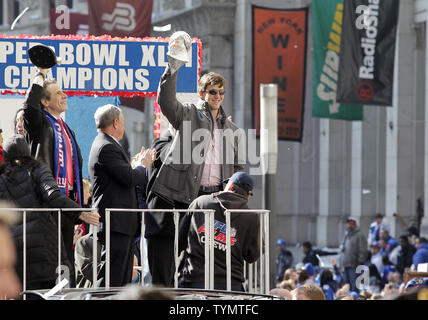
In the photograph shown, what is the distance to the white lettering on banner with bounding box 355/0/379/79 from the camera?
23.5 m

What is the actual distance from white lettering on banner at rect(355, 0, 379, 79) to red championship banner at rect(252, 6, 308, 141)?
176 inches

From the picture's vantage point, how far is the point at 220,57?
115ft

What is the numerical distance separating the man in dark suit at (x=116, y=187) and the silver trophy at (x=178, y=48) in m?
0.68

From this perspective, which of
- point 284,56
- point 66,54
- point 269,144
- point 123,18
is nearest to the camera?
point 66,54

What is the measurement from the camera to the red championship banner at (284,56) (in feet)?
91.5

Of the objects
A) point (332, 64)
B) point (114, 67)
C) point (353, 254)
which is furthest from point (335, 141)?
point (114, 67)

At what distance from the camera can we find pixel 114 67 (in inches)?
438

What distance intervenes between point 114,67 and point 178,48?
12.6ft

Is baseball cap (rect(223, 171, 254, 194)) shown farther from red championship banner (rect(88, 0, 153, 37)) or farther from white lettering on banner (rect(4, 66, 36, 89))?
red championship banner (rect(88, 0, 153, 37))

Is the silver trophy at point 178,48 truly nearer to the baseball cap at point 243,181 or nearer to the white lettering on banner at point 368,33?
the baseball cap at point 243,181

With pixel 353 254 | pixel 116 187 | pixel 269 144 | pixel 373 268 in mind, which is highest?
pixel 269 144

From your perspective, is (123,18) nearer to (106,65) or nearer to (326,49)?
(326,49)

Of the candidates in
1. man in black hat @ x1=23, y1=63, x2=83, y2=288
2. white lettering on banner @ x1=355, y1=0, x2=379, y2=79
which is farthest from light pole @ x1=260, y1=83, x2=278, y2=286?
white lettering on banner @ x1=355, y1=0, x2=379, y2=79
